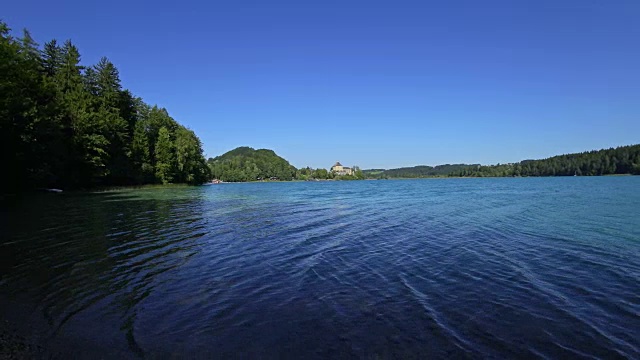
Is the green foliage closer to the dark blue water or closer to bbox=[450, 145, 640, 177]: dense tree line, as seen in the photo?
the dark blue water

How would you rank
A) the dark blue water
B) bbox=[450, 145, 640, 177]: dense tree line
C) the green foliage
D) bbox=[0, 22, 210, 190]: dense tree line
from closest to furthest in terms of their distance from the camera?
the dark blue water
bbox=[0, 22, 210, 190]: dense tree line
the green foliage
bbox=[450, 145, 640, 177]: dense tree line

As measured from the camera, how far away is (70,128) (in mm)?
55594

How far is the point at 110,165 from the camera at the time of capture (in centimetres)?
6775

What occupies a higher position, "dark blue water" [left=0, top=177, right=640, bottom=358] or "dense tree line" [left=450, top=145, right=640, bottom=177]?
"dense tree line" [left=450, top=145, right=640, bottom=177]

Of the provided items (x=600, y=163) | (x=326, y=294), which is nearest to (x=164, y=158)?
(x=326, y=294)

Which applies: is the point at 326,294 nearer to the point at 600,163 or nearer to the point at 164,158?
the point at 164,158

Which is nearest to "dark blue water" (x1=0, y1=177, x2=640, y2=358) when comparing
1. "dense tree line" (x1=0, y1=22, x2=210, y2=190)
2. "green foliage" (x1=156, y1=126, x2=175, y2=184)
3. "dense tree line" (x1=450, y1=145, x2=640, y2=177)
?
"dense tree line" (x1=0, y1=22, x2=210, y2=190)

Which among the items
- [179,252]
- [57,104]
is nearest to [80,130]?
[57,104]

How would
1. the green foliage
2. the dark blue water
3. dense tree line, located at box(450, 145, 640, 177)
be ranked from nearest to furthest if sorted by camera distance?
the dark blue water
the green foliage
dense tree line, located at box(450, 145, 640, 177)

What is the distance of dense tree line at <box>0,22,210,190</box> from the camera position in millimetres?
43219

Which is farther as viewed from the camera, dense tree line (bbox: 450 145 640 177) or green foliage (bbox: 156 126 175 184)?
dense tree line (bbox: 450 145 640 177)

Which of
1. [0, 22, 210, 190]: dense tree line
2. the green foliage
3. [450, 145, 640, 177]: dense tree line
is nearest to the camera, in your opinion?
[0, 22, 210, 190]: dense tree line

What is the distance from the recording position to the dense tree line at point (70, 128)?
43.2 metres

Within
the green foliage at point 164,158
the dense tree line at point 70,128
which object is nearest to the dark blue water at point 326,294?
the dense tree line at point 70,128
